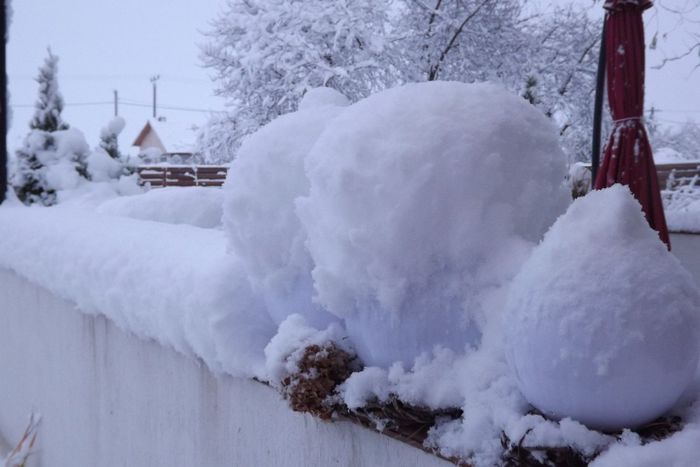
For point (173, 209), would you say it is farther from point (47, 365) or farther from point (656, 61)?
point (656, 61)

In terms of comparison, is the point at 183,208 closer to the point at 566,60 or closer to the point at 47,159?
the point at 47,159

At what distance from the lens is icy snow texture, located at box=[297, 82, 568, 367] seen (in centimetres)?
115

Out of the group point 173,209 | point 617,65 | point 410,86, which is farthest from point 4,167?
point 410,86

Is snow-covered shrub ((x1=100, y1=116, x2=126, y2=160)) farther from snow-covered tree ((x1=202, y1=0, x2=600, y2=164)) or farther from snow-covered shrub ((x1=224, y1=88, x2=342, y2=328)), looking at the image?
snow-covered shrub ((x1=224, y1=88, x2=342, y2=328))

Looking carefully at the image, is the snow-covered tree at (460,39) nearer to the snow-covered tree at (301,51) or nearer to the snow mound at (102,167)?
the snow-covered tree at (301,51)

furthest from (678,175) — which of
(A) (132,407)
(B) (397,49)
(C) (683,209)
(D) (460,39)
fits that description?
(A) (132,407)

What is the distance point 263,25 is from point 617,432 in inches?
564

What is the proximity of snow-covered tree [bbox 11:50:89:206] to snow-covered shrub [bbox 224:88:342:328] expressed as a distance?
21.8ft

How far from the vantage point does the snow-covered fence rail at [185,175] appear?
1532 cm

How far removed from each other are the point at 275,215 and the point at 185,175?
14768 mm

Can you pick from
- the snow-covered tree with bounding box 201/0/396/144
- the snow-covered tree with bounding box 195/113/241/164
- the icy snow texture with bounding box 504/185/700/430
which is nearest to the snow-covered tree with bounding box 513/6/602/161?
the snow-covered tree with bounding box 201/0/396/144

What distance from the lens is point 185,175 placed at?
15.7 metres

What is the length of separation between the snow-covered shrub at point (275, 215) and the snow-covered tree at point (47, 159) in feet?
21.8

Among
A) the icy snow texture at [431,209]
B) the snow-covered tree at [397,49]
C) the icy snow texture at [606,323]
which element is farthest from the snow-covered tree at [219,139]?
the icy snow texture at [606,323]
